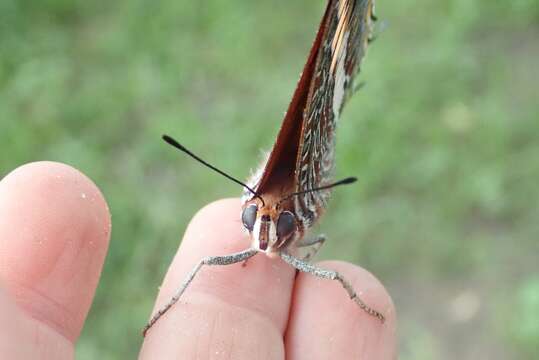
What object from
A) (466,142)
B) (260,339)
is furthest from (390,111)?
(260,339)

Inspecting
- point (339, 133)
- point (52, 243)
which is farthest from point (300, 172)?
point (339, 133)

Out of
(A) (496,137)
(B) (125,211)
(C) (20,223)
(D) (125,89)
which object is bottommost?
(B) (125,211)

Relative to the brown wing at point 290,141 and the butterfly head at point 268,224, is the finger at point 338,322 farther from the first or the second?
the brown wing at point 290,141

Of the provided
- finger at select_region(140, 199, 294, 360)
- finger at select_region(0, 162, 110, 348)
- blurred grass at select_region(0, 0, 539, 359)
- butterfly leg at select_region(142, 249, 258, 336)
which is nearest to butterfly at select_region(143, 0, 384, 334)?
butterfly leg at select_region(142, 249, 258, 336)

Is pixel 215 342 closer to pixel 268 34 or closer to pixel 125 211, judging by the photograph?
pixel 125 211

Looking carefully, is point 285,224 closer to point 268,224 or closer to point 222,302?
point 268,224

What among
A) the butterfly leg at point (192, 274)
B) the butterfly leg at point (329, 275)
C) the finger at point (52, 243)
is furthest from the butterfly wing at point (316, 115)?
the finger at point (52, 243)
